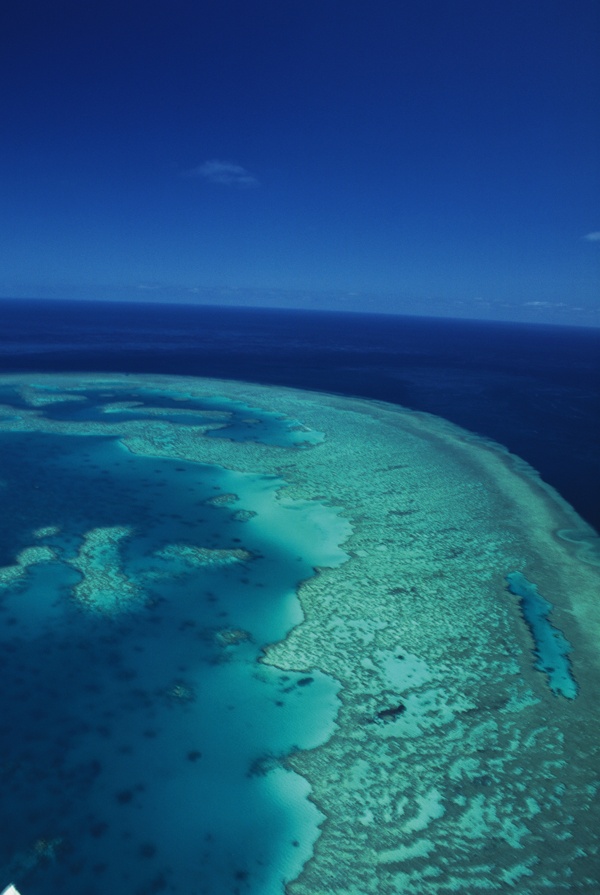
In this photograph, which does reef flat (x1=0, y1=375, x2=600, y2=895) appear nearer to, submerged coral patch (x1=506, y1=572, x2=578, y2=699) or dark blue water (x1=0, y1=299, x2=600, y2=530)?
submerged coral patch (x1=506, y1=572, x2=578, y2=699)

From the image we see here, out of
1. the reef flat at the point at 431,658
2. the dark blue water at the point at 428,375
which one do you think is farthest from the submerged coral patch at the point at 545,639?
the dark blue water at the point at 428,375

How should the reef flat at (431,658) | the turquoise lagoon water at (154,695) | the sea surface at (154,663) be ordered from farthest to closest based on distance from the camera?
the reef flat at (431,658) < the sea surface at (154,663) < the turquoise lagoon water at (154,695)

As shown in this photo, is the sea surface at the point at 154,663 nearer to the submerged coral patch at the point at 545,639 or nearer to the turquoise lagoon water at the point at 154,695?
the turquoise lagoon water at the point at 154,695

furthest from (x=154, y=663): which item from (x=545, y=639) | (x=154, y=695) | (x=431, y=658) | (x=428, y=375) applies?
(x=428, y=375)

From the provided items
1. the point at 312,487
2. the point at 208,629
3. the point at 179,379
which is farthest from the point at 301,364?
the point at 208,629

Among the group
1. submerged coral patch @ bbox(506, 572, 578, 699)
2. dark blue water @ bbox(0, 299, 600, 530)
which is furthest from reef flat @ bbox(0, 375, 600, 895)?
dark blue water @ bbox(0, 299, 600, 530)

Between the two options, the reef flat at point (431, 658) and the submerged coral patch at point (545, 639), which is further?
the submerged coral patch at point (545, 639)

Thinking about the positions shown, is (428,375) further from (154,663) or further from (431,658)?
(154,663)
